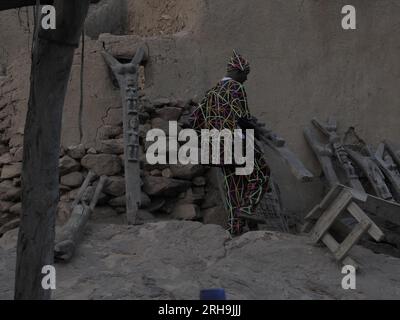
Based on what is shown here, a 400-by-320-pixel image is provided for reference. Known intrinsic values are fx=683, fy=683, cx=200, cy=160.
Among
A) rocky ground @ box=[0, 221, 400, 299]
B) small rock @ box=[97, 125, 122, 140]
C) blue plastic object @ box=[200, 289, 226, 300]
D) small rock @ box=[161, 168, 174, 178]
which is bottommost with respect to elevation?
blue plastic object @ box=[200, 289, 226, 300]

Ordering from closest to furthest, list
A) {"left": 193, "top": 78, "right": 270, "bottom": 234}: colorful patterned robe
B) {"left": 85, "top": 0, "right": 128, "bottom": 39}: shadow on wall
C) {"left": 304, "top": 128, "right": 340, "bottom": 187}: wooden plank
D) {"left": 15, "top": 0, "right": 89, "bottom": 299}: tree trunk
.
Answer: {"left": 15, "top": 0, "right": 89, "bottom": 299}: tree trunk < {"left": 193, "top": 78, "right": 270, "bottom": 234}: colorful patterned robe < {"left": 304, "top": 128, "right": 340, "bottom": 187}: wooden plank < {"left": 85, "top": 0, "right": 128, "bottom": 39}: shadow on wall

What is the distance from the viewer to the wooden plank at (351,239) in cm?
441

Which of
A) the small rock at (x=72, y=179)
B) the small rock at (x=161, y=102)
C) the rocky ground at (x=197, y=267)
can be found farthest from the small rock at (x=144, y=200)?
the small rock at (x=161, y=102)

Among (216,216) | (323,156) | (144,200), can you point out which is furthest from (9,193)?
(323,156)

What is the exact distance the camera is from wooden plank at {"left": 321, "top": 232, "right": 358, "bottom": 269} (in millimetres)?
4484

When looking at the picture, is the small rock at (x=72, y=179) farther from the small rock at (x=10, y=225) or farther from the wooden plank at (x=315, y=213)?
the wooden plank at (x=315, y=213)

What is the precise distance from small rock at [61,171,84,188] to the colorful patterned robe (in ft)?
3.56

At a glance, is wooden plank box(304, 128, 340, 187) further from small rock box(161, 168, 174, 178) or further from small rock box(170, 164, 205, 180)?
small rock box(161, 168, 174, 178)

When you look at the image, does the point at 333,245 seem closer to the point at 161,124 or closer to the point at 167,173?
the point at 167,173

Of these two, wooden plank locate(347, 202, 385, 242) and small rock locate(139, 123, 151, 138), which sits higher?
small rock locate(139, 123, 151, 138)

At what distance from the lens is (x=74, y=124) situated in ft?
19.7

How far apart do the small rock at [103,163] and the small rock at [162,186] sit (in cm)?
27

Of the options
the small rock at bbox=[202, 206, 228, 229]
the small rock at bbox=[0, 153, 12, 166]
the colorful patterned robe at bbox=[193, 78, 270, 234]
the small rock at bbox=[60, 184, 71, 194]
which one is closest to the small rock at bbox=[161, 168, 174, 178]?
the small rock at bbox=[202, 206, 228, 229]

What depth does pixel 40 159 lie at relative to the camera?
3219 mm
